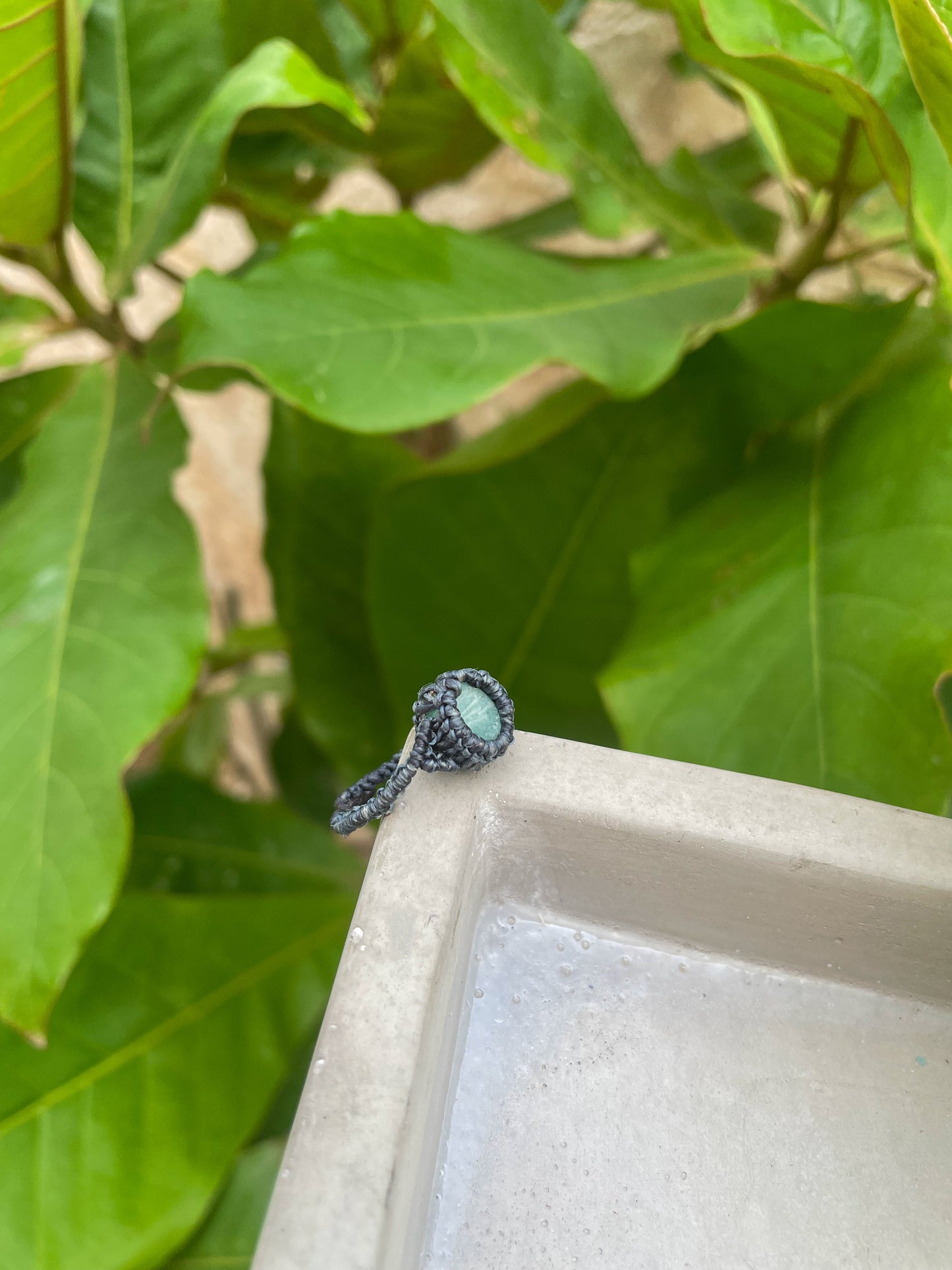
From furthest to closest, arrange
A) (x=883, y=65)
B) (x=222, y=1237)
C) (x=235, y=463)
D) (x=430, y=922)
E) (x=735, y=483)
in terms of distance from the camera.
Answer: (x=235, y=463), (x=222, y=1237), (x=735, y=483), (x=883, y=65), (x=430, y=922)

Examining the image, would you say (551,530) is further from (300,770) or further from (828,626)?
(300,770)

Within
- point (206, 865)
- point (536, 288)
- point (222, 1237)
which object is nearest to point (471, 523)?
point (536, 288)

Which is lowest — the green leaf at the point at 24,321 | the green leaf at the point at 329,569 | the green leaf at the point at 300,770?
the green leaf at the point at 300,770

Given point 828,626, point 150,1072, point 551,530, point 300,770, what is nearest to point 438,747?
point 828,626

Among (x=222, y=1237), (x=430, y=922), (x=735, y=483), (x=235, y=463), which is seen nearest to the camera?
(x=430, y=922)

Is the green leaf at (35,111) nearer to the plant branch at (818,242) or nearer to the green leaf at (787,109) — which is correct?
the green leaf at (787,109)

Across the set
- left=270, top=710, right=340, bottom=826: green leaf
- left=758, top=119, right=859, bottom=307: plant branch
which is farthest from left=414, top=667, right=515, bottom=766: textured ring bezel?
left=270, top=710, right=340, bottom=826: green leaf

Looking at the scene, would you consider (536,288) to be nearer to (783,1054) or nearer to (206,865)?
(783,1054)

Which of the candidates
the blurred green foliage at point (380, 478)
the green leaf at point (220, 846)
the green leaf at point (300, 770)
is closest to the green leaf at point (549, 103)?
the blurred green foliage at point (380, 478)
